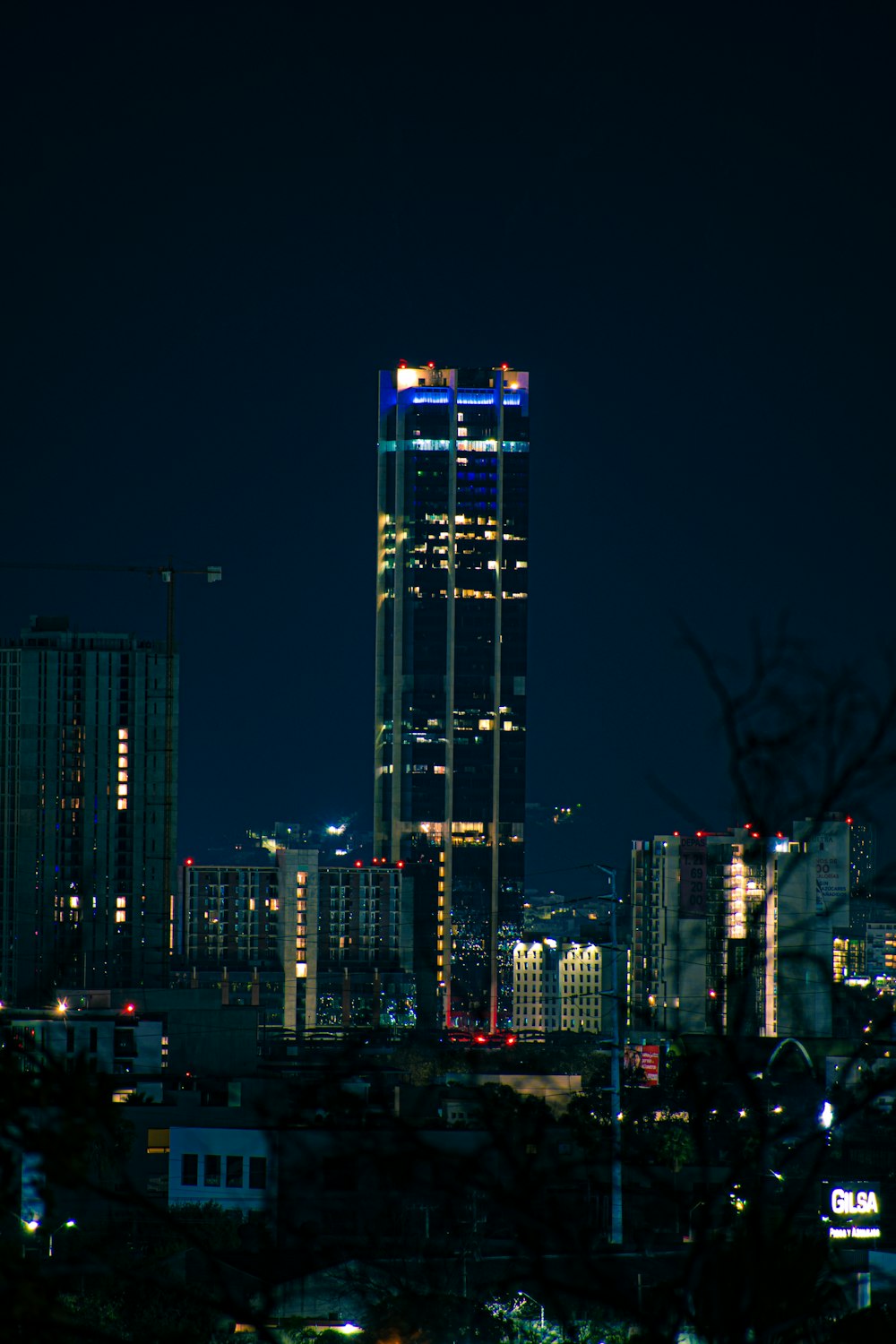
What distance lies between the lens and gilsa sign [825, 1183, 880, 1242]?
41.2ft

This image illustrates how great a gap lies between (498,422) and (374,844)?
81.0 feet

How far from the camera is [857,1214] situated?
42.2 feet

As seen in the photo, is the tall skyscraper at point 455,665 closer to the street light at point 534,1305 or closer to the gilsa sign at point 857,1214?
the street light at point 534,1305

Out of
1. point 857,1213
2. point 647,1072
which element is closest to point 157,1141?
point 647,1072

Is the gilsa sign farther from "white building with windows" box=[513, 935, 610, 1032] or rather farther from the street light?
"white building with windows" box=[513, 935, 610, 1032]

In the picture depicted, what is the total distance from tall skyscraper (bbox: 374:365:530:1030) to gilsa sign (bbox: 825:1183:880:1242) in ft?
233

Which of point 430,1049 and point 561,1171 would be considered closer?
point 561,1171

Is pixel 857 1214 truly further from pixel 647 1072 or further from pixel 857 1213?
pixel 647 1072

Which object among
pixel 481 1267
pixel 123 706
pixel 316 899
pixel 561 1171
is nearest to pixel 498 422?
pixel 316 899

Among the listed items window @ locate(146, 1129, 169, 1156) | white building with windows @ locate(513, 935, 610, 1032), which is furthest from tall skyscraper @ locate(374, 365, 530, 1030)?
window @ locate(146, 1129, 169, 1156)

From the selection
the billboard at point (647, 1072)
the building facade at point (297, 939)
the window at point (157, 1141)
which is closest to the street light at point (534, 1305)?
the window at point (157, 1141)

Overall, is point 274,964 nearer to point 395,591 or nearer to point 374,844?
point 374,844

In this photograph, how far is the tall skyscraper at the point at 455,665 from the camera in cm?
8869

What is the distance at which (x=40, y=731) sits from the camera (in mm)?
64312
